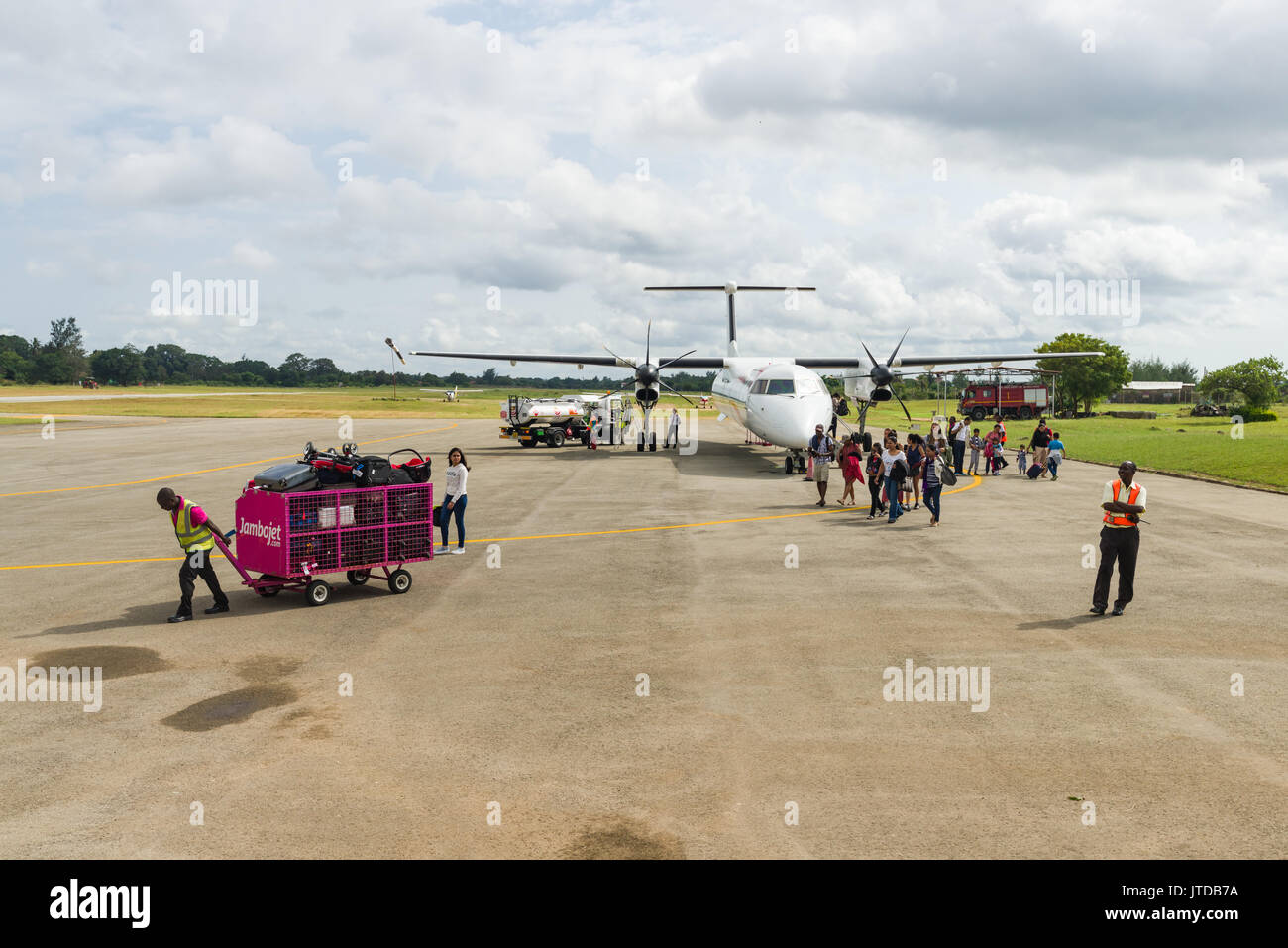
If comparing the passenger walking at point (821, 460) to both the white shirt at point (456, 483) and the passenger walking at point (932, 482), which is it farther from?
the white shirt at point (456, 483)

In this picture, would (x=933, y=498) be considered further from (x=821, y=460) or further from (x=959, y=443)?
(x=959, y=443)

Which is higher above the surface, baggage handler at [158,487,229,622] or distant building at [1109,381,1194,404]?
distant building at [1109,381,1194,404]

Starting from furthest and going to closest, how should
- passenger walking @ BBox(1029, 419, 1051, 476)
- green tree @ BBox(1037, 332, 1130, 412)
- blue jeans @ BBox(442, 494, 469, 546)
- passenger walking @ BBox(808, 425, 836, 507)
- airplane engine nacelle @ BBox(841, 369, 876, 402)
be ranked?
1. green tree @ BBox(1037, 332, 1130, 412)
2. airplane engine nacelle @ BBox(841, 369, 876, 402)
3. passenger walking @ BBox(1029, 419, 1051, 476)
4. passenger walking @ BBox(808, 425, 836, 507)
5. blue jeans @ BBox(442, 494, 469, 546)

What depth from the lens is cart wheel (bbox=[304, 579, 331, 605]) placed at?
1266cm

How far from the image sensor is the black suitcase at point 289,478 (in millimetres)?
12430

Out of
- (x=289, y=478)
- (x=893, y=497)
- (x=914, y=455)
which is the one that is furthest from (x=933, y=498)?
(x=289, y=478)

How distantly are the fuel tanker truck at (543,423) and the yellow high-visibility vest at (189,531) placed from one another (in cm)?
3192

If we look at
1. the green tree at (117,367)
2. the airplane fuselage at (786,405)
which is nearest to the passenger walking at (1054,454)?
the airplane fuselage at (786,405)

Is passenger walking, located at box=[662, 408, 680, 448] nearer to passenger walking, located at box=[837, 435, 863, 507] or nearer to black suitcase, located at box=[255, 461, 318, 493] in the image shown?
passenger walking, located at box=[837, 435, 863, 507]

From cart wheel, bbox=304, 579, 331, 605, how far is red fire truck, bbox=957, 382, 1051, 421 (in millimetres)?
72206

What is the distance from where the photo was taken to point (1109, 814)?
6.21 m

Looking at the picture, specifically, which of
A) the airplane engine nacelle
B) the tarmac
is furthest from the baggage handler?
the airplane engine nacelle

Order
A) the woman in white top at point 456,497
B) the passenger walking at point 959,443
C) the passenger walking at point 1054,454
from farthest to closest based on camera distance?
1. the passenger walking at point 959,443
2. the passenger walking at point 1054,454
3. the woman in white top at point 456,497
